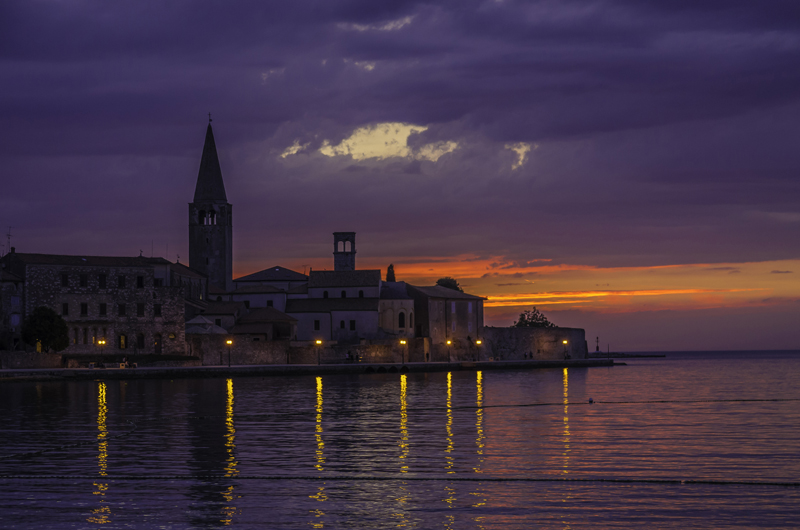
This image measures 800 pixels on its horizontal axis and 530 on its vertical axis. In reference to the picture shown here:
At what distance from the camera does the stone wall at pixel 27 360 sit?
63.8 m

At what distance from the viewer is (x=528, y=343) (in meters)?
97.0

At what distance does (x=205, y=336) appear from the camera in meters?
72.6

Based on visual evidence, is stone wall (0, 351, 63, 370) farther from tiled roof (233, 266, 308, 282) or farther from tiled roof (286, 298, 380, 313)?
tiled roof (233, 266, 308, 282)

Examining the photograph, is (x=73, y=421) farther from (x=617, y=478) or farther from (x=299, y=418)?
(x=617, y=478)

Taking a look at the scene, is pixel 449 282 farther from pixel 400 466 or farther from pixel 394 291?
pixel 400 466

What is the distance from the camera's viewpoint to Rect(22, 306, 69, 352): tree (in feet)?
219

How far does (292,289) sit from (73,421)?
5928 cm

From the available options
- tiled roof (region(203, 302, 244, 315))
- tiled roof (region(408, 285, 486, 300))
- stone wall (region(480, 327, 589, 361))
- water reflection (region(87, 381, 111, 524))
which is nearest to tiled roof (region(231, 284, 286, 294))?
tiled roof (region(203, 302, 244, 315))

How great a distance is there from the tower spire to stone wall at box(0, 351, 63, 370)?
37.1 metres

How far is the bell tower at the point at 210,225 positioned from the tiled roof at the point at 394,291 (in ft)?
64.7

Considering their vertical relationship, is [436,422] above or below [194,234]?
below

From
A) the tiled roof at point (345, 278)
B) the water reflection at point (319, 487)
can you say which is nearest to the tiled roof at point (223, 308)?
the tiled roof at point (345, 278)

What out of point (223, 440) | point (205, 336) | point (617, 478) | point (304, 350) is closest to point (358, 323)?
point (304, 350)

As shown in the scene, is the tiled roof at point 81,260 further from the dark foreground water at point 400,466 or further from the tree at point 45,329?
the dark foreground water at point 400,466
